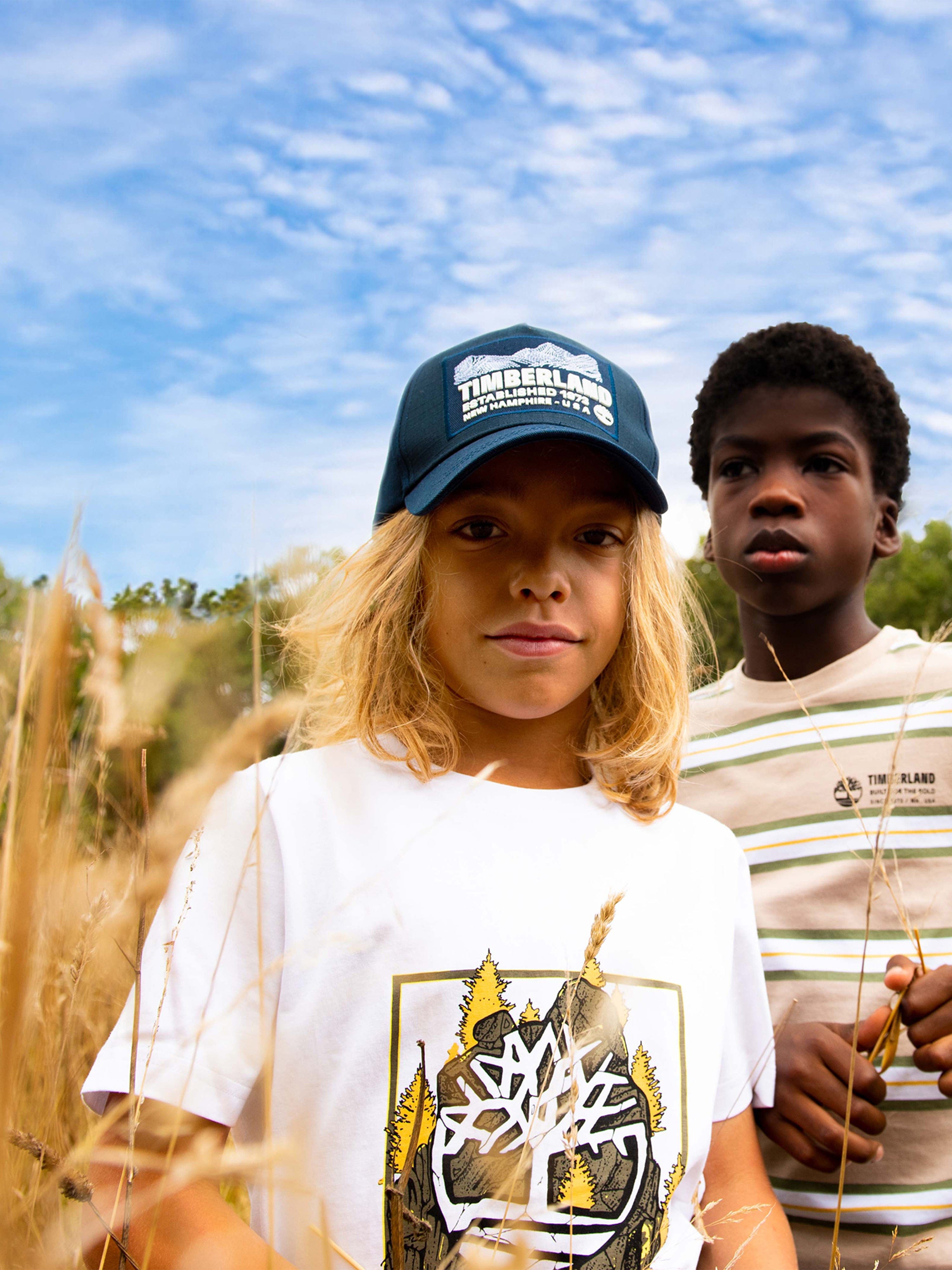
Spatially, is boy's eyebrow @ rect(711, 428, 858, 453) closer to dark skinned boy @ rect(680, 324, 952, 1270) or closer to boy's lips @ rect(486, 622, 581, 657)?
dark skinned boy @ rect(680, 324, 952, 1270)

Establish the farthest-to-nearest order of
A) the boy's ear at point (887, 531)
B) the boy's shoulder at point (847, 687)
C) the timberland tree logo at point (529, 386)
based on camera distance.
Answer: the boy's ear at point (887, 531) → the boy's shoulder at point (847, 687) → the timberland tree logo at point (529, 386)

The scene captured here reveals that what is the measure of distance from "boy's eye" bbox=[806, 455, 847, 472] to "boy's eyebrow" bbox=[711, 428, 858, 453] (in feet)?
0.10

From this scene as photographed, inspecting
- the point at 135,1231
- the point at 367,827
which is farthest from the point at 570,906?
the point at 135,1231

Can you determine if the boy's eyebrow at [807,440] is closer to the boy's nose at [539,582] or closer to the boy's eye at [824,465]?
the boy's eye at [824,465]

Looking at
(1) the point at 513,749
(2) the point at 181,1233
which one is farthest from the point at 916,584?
(2) the point at 181,1233

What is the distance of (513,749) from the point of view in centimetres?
154

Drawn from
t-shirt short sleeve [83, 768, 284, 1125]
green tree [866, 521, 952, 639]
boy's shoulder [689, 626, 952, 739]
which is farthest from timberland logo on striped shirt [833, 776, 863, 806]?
green tree [866, 521, 952, 639]

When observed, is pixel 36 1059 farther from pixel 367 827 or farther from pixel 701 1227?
pixel 701 1227

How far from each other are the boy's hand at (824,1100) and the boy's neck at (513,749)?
1.87 feet

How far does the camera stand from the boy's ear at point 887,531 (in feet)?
7.80

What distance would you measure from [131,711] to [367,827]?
0.71 metres

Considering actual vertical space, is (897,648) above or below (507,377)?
below

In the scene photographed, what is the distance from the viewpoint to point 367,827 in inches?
53.1

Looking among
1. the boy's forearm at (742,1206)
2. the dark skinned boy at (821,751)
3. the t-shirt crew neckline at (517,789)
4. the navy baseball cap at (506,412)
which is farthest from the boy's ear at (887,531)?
the boy's forearm at (742,1206)
